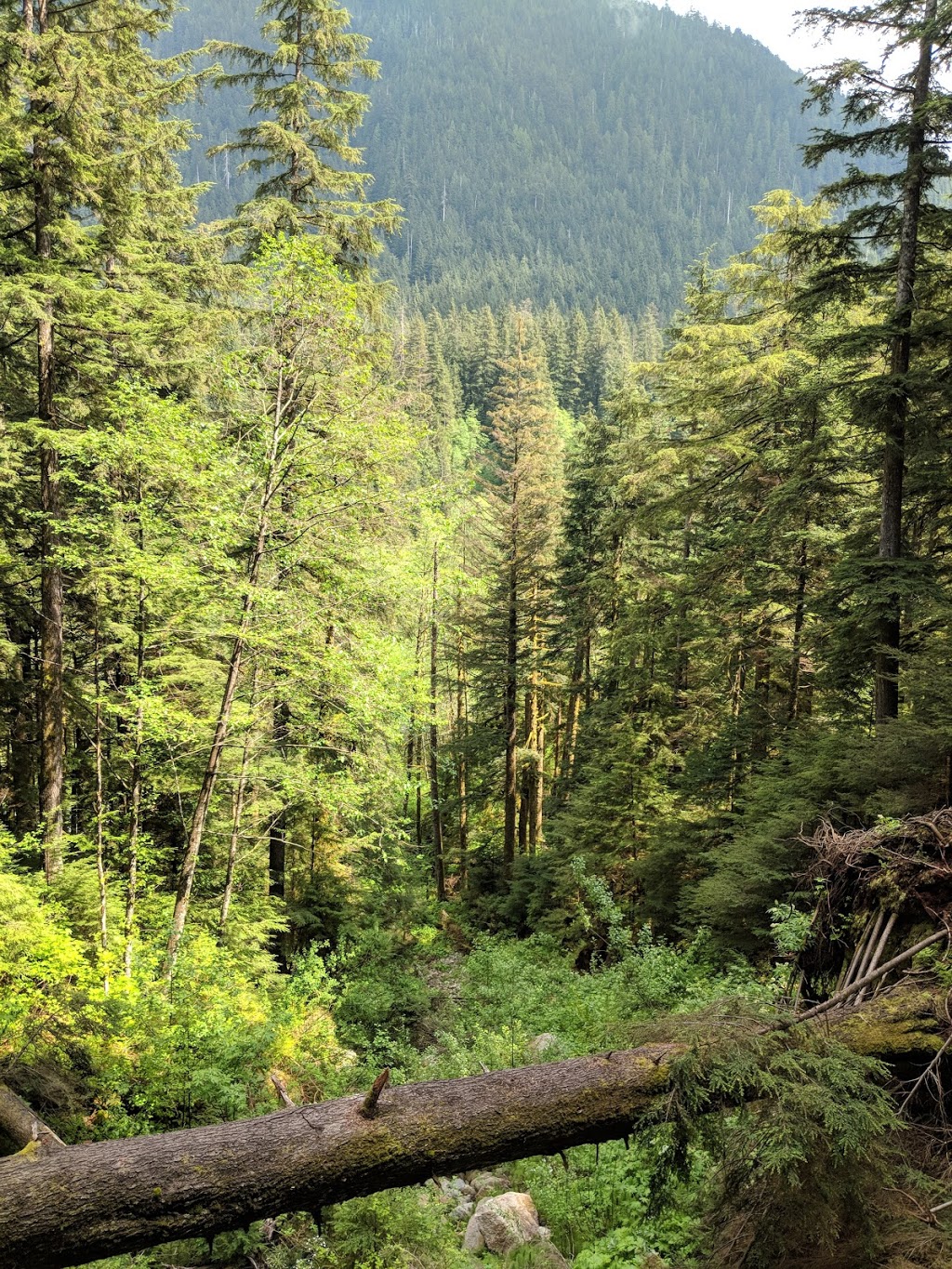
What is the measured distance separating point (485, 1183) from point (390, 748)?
9.32 m

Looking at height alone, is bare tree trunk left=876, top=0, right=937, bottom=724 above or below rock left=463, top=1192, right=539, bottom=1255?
above

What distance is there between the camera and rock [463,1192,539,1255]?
213 inches

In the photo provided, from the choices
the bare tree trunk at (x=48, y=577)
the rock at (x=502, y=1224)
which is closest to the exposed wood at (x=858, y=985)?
the rock at (x=502, y=1224)

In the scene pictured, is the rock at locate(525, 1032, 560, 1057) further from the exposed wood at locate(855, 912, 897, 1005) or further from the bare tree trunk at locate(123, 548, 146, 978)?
the bare tree trunk at locate(123, 548, 146, 978)

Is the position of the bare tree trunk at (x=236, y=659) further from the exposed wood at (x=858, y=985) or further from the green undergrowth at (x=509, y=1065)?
the exposed wood at (x=858, y=985)

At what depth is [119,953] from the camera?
27.5ft

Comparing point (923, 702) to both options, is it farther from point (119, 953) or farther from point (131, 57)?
point (131, 57)

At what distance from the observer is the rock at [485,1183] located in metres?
6.45

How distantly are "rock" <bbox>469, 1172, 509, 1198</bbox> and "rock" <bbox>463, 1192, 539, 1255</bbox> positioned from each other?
63 centimetres

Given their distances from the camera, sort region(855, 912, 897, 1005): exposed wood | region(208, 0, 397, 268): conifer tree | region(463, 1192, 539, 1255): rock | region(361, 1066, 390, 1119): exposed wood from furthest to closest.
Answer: region(208, 0, 397, 268): conifer tree < region(463, 1192, 539, 1255): rock < region(855, 912, 897, 1005): exposed wood < region(361, 1066, 390, 1119): exposed wood

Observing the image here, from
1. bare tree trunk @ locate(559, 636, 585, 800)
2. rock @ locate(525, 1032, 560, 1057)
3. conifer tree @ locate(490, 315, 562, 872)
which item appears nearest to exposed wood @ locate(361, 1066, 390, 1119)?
rock @ locate(525, 1032, 560, 1057)

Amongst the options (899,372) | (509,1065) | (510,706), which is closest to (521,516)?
(510,706)

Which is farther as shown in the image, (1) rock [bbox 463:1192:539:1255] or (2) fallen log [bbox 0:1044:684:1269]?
(1) rock [bbox 463:1192:539:1255]

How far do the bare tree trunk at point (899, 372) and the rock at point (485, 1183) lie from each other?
7.07 metres
